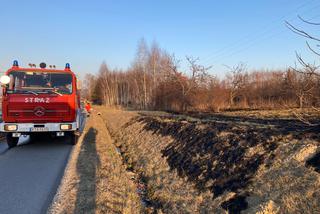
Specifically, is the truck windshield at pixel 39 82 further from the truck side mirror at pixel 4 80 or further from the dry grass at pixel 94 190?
the dry grass at pixel 94 190

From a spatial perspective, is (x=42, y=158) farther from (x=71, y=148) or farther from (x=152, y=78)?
(x=152, y=78)

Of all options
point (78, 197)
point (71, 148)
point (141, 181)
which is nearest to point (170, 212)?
point (78, 197)

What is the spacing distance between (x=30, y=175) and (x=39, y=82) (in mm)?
4808

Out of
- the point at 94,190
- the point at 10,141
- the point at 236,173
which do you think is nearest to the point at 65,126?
the point at 10,141

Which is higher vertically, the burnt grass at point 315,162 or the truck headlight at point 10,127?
the truck headlight at point 10,127

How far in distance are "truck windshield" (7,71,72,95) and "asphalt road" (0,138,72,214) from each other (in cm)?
236

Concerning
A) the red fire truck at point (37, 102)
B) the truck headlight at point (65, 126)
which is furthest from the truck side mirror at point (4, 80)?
the truck headlight at point (65, 126)

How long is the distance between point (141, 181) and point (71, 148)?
437cm

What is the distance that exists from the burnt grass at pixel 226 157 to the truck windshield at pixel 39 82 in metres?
4.98

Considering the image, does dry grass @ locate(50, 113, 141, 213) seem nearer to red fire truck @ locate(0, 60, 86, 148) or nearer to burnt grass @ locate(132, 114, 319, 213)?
burnt grass @ locate(132, 114, 319, 213)

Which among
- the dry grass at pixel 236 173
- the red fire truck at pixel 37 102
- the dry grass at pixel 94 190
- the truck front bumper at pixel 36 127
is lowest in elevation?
the dry grass at pixel 94 190

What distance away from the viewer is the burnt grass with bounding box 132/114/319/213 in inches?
208

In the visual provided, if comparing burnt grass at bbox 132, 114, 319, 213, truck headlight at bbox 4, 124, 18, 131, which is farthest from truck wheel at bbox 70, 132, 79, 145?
burnt grass at bbox 132, 114, 319, 213

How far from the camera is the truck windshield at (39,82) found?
33.3 ft
